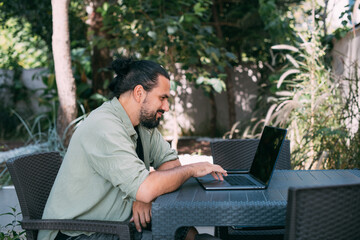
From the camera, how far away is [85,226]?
1824 millimetres

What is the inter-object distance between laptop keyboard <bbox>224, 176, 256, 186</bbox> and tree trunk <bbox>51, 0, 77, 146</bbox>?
292 cm

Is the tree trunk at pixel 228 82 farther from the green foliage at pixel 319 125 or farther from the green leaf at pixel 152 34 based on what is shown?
the green foliage at pixel 319 125

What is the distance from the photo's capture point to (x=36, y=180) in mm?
2166

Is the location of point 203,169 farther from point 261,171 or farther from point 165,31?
point 165,31

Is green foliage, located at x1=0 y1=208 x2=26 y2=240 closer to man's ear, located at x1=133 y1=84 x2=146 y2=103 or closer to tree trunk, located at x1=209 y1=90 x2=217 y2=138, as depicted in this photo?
man's ear, located at x1=133 y1=84 x2=146 y2=103

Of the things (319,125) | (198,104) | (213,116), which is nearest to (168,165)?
(319,125)

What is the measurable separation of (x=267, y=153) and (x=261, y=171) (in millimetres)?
96

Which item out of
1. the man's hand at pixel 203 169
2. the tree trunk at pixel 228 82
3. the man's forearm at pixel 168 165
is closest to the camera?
the man's hand at pixel 203 169

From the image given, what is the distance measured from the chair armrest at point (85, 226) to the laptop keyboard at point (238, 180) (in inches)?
22.3

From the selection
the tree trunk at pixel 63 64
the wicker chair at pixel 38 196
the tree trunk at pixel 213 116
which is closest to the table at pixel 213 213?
the wicker chair at pixel 38 196

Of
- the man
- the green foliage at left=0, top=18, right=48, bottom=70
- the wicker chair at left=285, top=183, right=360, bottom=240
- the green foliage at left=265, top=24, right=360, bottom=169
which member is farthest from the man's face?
the green foliage at left=0, top=18, right=48, bottom=70

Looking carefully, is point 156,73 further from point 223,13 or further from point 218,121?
point 218,121

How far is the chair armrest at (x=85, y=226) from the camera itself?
5.86 ft

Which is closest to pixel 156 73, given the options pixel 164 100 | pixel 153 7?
pixel 164 100
